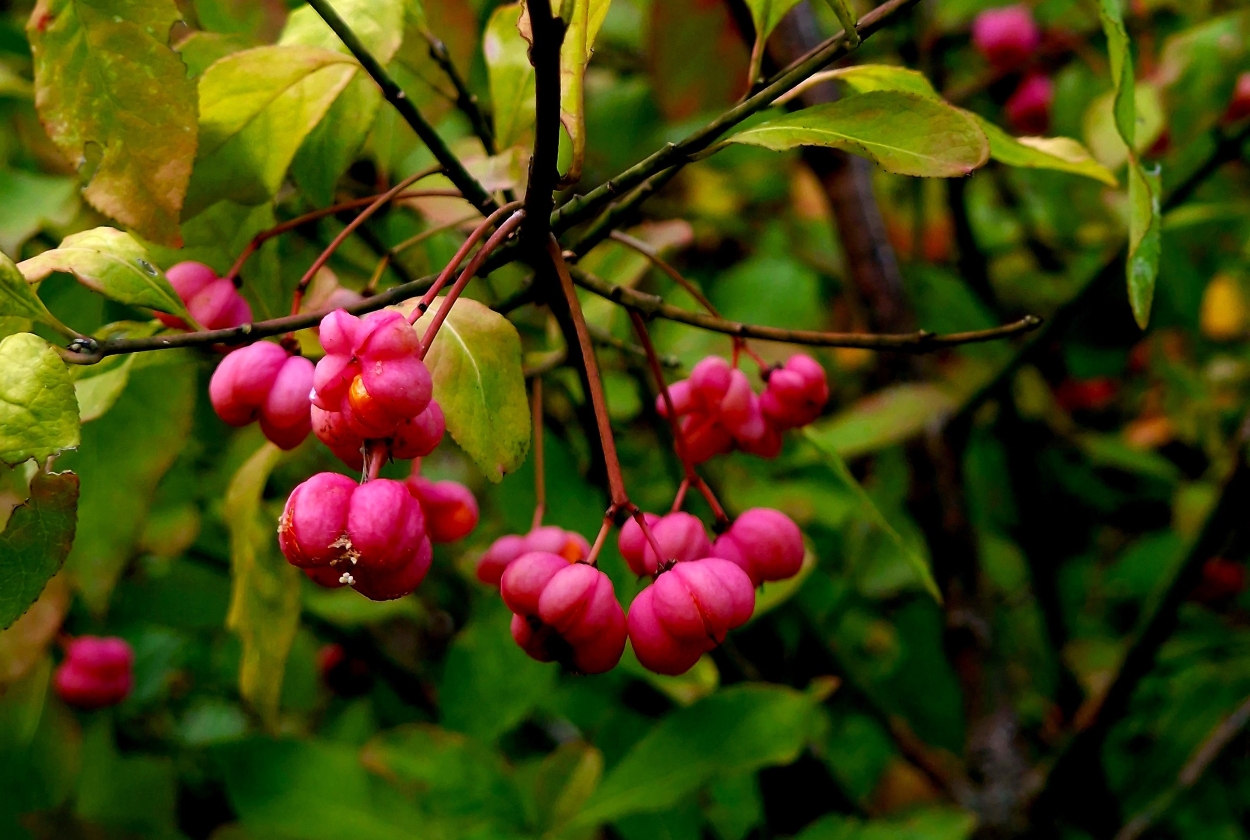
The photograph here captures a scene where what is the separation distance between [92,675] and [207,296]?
712 millimetres

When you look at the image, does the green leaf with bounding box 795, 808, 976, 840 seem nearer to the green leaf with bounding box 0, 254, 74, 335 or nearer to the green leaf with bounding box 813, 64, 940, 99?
the green leaf with bounding box 813, 64, 940, 99

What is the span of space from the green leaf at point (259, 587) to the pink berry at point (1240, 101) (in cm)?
112

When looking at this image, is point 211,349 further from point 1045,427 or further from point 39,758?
point 1045,427

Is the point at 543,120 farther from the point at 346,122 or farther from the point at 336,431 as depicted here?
the point at 346,122

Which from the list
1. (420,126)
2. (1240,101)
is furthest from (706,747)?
(1240,101)

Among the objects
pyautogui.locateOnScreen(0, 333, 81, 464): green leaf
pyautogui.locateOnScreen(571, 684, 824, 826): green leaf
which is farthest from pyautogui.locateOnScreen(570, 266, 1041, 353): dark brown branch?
pyautogui.locateOnScreen(571, 684, 824, 826): green leaf

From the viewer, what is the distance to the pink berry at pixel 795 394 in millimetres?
682

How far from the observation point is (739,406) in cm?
66

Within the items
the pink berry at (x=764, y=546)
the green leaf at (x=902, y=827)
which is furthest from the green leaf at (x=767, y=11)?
the green leaf at (x=902, y=827)

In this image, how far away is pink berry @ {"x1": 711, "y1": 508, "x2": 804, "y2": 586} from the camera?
62 centimetres

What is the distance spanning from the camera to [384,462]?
0.49m

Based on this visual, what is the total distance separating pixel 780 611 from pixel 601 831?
0.32m

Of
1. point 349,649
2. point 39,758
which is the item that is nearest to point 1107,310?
point 349,649

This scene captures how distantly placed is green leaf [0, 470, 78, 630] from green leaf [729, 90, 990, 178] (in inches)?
14.7
